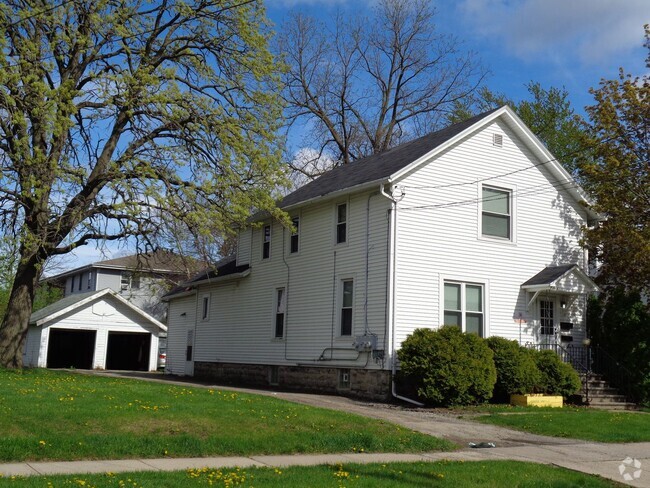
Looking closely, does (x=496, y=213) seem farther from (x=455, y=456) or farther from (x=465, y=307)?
(x=455, y=456)

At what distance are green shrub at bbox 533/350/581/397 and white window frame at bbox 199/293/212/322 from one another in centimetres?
1459

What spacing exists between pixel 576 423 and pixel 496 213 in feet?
27.3

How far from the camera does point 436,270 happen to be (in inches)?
860

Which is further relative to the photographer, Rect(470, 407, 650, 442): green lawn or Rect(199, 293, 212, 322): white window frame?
Rect(199, 293, 212, 322): white window frame

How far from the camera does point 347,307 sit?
2253cm

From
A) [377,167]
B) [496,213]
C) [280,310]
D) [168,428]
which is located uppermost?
[377,167]

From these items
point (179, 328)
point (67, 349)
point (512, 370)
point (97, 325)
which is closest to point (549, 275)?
point (512, 370)

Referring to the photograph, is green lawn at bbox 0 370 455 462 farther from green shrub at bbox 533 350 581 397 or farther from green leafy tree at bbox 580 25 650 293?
green leafy tree at bbox 580 25 650 293

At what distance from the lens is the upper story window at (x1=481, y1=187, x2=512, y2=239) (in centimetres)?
2330

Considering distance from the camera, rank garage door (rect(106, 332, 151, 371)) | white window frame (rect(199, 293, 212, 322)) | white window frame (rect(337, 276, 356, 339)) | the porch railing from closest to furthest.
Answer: white window frame (rect(337, 276, 356, 339))
the porch railing
white window frame (rect(199, 293, 212, 322))
garage door (rect(106, 332, 151, 371))

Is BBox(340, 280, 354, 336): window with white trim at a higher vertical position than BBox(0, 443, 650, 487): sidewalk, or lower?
higher

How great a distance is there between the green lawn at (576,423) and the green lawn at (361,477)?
Result: 191 inches

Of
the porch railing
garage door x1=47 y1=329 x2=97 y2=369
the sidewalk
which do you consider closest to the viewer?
the sidewalk

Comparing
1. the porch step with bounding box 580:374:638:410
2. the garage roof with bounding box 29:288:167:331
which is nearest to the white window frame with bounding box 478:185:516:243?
the porch step with bounding box 580:374:638:410
